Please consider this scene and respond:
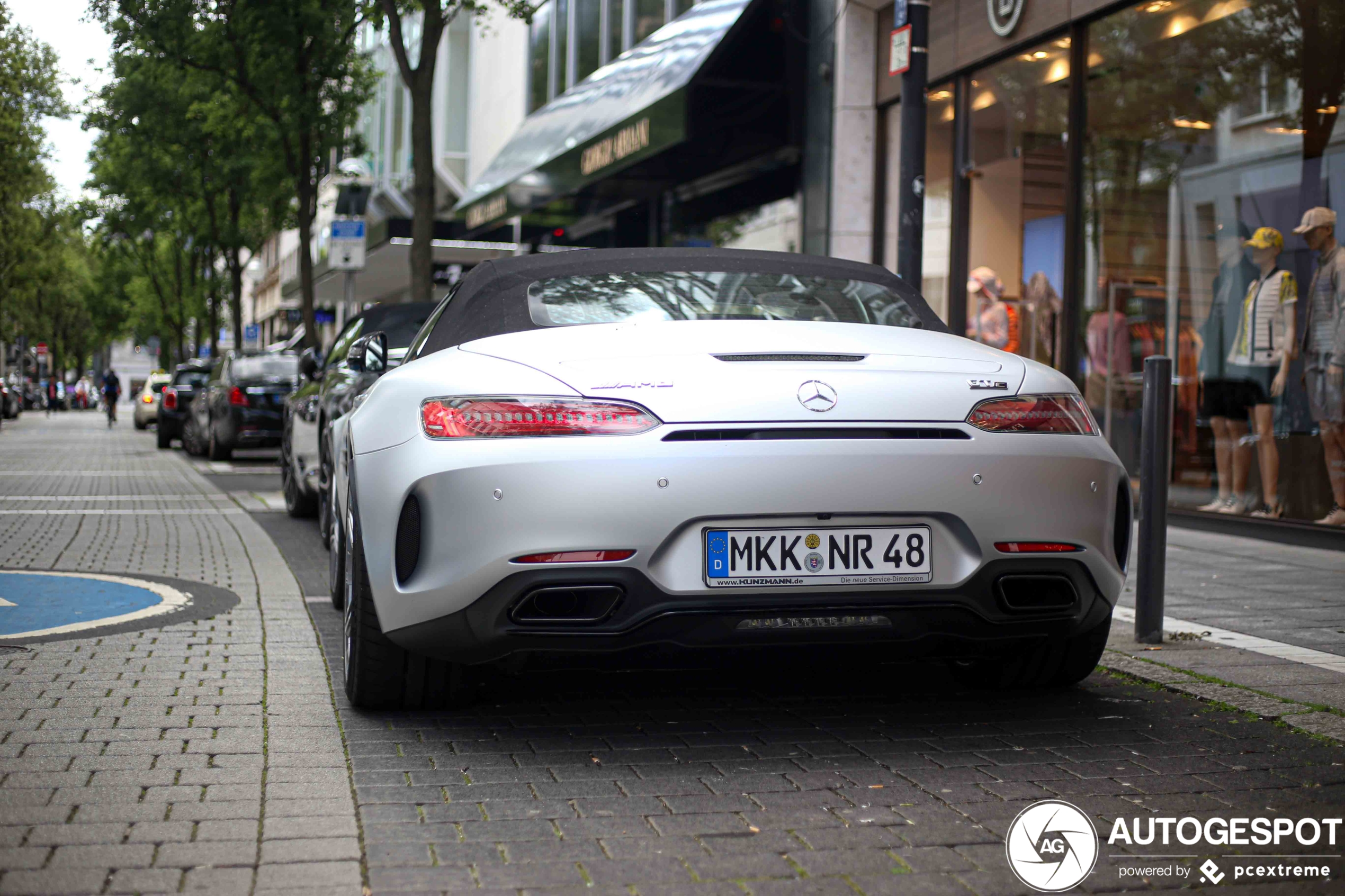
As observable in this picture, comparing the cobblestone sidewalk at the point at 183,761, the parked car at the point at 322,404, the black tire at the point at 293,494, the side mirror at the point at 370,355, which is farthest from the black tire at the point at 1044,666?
the black tire at the point at 293,494

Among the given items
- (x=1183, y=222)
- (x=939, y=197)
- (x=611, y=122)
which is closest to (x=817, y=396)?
(x=1183, y=222)

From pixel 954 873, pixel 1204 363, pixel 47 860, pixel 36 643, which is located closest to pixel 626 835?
pixel 954 873

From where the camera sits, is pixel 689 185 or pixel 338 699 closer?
pixel 338 699

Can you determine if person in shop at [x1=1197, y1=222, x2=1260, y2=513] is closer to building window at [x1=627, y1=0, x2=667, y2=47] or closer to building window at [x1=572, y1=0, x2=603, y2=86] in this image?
building window at [x1=627, y1=0, x2=667, y2=47]

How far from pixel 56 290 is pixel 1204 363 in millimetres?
70637

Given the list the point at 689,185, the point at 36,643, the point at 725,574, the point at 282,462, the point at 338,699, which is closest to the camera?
the point at 725,574

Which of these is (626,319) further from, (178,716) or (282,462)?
(282,462)

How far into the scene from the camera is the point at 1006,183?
14.2 metres

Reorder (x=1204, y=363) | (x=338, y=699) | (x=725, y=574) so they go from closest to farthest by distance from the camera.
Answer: (x=725, y=574) → (x=338, y=699) → (x=1204, y=363)

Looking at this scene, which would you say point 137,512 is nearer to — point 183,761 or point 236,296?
point 183,761

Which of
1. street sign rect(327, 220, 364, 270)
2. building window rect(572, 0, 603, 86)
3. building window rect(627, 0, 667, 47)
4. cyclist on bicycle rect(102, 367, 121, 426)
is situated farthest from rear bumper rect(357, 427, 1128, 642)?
cyclist on bicycle rect(102, 367, 121, 426)

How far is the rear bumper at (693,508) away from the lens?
3.79 metres

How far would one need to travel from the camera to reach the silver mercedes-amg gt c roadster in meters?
3.81

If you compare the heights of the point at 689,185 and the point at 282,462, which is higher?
the point at 689,185
